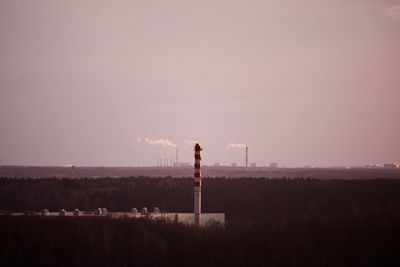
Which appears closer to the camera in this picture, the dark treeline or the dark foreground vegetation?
the dark foreground vegetation

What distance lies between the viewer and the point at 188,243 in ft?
67.3

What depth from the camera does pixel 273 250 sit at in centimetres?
1972

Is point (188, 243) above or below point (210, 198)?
below

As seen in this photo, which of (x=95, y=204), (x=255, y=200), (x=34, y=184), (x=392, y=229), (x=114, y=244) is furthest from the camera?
(x=34, y=184)

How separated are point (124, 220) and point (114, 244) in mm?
2562

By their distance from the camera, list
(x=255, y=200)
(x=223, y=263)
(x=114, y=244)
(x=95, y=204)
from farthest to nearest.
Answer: (x=255, y=200) → (x=95, y=204) → (x=114, y=244) → (x=223, y=263)

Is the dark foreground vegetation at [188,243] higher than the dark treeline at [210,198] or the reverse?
the reverse

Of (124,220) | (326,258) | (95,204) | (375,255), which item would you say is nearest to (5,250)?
(124,220)

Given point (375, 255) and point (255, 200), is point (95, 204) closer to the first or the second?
point (255, 200)

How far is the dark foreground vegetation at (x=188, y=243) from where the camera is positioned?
18797mm

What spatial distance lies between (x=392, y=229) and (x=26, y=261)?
12.2 meters

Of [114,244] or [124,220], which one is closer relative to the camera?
[114,244]

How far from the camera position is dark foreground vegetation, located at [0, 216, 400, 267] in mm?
18797

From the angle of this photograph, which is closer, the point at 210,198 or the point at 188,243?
the point at 188,243
